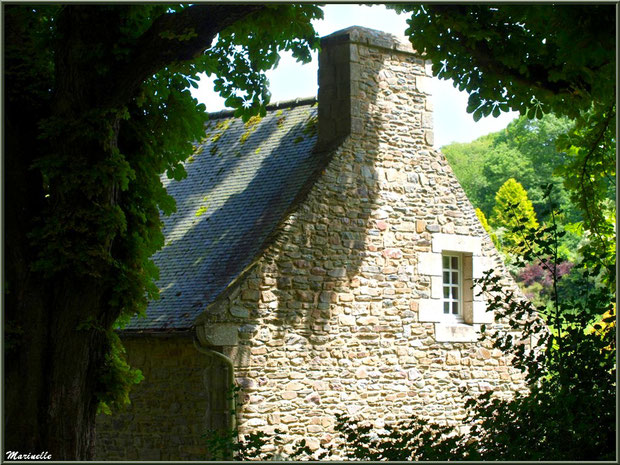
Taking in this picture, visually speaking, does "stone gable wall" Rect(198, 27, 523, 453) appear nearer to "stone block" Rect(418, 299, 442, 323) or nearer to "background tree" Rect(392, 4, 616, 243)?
"stone block" Rect(418, 299, 442, 323)

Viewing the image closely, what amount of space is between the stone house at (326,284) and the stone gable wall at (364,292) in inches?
0.9

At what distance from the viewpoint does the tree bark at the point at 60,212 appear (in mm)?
7031

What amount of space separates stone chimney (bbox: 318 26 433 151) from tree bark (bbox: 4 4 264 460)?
18.4 feet

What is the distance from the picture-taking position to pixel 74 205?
7.21 metres

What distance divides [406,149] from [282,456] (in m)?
5.16

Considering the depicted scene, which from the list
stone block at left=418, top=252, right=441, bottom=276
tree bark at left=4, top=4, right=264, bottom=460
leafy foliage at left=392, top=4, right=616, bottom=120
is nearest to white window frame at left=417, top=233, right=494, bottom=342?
stone block at left=418, top=252, right=441, bottom=276

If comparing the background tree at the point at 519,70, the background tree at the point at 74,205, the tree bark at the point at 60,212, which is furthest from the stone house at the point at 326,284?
the tree bark at the point at 60,212

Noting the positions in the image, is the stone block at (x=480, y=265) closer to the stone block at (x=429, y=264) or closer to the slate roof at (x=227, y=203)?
the stone block at (x=429, y=264)

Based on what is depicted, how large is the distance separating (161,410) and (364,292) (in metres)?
3.33

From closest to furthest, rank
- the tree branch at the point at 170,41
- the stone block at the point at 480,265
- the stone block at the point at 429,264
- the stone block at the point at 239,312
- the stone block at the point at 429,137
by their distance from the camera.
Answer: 1. the tree branch at the point at 170,41
2. the stone block at the point at 239,312
3. the stone block at the point at 429,264
4. the stone block at the point at 429,137
5. the stone block at the point at 480,265

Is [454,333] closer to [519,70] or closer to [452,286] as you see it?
[452,286]

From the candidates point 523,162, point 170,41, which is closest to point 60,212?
point 170,41

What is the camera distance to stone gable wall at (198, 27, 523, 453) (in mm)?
11508

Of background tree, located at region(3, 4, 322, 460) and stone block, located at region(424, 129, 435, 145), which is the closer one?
background tree, located at region(3, 4, 322, 460)
